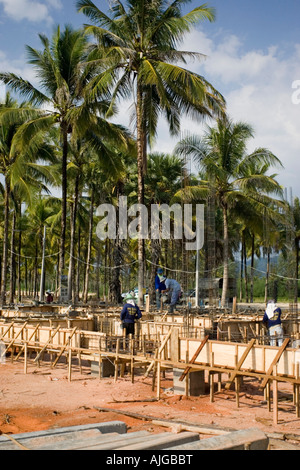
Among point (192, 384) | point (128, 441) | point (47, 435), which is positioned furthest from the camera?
point (192, 384)

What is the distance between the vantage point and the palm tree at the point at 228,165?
3033 centimetres

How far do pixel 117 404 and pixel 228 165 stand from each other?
2237cm

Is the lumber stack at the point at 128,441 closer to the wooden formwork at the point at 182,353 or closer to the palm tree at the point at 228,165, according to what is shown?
the wooden formwork at the point at 182,353

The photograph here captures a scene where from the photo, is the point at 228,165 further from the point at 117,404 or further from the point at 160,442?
the point at 160,442

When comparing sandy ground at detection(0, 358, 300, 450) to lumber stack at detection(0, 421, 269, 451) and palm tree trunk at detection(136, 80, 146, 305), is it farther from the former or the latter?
palm tree trunk at detection(136, 80, 146, 305)

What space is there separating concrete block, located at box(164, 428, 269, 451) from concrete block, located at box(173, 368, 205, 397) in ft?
23.0

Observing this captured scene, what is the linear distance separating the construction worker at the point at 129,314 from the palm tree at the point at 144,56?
8200 mm

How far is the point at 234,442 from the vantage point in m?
5.28

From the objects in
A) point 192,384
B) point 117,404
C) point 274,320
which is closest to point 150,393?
point 192,384

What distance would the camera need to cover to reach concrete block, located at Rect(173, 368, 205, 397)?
1257 centimetres

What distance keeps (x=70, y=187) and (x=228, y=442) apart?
132 feet

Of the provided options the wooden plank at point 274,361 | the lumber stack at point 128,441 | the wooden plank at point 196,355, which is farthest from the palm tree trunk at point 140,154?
the lumber stack at point 128,441

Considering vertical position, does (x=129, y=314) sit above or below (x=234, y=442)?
above
